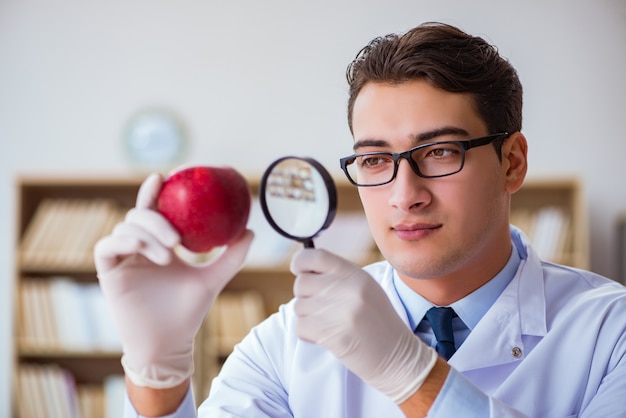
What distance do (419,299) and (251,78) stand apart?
2.89 m

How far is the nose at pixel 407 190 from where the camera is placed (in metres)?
1.44

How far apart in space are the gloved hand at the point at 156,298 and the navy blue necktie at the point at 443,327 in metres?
0.52

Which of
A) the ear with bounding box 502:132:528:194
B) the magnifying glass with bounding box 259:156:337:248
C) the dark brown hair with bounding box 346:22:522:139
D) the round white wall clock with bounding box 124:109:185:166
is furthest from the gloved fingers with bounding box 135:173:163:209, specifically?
the round white wall clock with bounding box 124:109:185:166

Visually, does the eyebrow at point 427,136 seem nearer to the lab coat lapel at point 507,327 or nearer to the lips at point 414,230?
the lips at point 414,230

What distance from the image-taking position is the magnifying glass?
3.77 feet

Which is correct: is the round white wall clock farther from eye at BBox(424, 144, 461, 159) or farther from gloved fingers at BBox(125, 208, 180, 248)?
gloved fingers at BBox(125, 208, 180, 248)

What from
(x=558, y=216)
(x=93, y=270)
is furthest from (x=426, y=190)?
(x=93, y=270)

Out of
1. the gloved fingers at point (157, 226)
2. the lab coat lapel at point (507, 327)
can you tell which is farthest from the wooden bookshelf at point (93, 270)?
the gloved fingers at point (157, 226)

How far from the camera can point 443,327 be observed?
155cm

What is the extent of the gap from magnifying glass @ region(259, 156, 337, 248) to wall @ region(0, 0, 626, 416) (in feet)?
9.07

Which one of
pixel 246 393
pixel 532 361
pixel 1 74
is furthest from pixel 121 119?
pixel 532 361

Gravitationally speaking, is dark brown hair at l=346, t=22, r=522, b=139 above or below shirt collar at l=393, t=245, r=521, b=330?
above

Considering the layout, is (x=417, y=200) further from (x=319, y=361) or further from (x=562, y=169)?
(x=562, y=169)

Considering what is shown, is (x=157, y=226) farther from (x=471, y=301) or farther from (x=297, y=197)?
(x=471, y=301)
